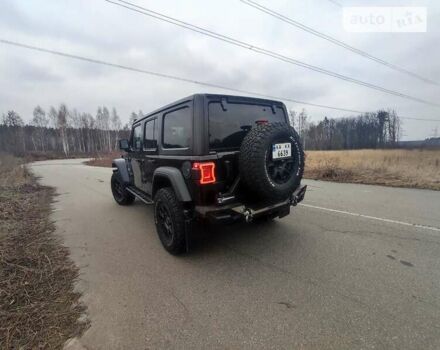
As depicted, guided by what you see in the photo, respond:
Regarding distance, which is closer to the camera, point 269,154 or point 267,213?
point 269,154

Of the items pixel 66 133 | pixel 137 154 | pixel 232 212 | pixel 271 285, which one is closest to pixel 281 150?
pixel 232 212

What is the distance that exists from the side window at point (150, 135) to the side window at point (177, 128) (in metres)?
0.46

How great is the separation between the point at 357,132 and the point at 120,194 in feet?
264

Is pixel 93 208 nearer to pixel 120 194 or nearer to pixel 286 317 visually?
pixel 120 194

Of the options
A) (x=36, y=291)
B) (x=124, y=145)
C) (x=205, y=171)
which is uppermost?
(x=124, y=145)

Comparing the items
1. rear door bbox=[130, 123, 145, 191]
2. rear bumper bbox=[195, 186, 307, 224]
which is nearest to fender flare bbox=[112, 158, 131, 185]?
rear door bbox=[130, 123, 145, 191]

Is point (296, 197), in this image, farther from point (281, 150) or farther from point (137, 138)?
point (137, 138)

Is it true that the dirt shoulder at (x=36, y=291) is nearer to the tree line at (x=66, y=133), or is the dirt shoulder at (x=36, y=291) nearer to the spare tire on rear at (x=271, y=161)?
the spare tire on rear at (x=271, y=161)

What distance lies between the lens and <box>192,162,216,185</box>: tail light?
2.95 m

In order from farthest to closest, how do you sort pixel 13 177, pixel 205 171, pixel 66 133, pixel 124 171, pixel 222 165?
pixel 66 133, pixel 13 177, pixel 124 171, pixel 222 165, pixel 205 171

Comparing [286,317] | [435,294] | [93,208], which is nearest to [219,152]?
[286,317]

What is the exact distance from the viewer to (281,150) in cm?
322

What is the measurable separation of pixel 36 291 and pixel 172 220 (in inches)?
64.0

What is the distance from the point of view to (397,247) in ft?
11.6
